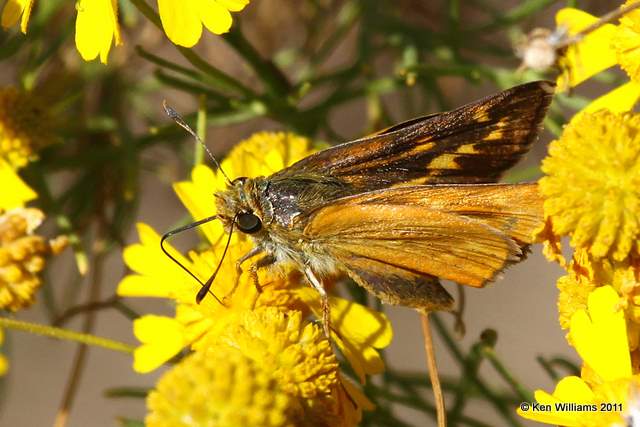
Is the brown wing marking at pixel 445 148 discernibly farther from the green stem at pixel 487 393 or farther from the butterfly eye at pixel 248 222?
the green stem at pixel 487 393

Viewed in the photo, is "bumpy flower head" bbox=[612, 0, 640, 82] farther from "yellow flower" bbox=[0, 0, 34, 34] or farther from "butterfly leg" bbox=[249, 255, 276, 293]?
"yellow flower" bbox=[0, 0, 34, 34]

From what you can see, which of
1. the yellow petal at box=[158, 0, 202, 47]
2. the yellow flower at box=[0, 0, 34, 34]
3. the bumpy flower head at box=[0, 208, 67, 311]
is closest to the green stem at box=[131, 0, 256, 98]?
the yellow petal at box=[158, 0, 202, 47]

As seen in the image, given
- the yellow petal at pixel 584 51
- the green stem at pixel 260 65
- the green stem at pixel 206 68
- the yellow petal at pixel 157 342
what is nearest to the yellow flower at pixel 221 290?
the yellow petal at pixel 157 342

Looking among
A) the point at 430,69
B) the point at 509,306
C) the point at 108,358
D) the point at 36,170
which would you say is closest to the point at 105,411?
the point at 108,358

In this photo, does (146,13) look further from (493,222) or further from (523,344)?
(523,344)

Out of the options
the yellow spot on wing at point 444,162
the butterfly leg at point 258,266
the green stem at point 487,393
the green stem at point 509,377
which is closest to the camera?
the butterfly leg at point 258,266

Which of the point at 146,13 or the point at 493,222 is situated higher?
the point at 146,13
